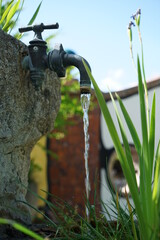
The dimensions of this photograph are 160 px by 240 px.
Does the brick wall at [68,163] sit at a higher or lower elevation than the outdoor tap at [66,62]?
lower

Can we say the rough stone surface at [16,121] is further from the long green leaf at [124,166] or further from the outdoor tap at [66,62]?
the long green leaf at [124,166]

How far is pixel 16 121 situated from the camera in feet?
5.59

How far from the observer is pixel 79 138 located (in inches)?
233

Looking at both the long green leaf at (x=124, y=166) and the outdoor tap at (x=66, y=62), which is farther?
the outdoor tap at (x=66, y=62)

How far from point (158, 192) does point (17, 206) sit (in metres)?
0.76

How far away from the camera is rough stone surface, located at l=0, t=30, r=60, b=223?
1656 millimetres

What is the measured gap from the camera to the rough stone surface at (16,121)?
166 centimetres

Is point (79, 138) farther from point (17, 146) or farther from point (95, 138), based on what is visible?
point (17, 146)

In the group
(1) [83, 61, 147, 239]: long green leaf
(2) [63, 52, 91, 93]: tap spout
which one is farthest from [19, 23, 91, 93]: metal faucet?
(1) [83, 61, 147, 239]: long green leaf

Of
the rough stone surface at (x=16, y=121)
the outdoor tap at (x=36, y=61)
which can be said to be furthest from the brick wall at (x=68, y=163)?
the outdoor tap at (x=36, y=61)

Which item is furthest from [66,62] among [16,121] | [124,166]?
[124,166]

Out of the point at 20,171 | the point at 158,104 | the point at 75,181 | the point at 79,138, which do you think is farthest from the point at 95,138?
the point at 20,171

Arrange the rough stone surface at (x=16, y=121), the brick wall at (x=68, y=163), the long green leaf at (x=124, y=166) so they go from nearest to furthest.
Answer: the long green leaf at (x=124, y=166) → the rough stone surface at (x=16, y=121) → the brick wall at (x=68, y=163)

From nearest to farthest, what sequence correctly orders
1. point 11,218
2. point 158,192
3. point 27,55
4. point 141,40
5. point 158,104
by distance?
point 158,192 < point 141,40 < point 11,218 < point 27,55 < point 158,104
